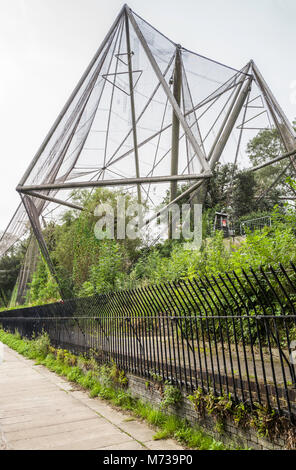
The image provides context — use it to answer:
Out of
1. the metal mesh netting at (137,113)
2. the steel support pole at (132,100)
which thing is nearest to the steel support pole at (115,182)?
the metal mesh netting at (137,113)

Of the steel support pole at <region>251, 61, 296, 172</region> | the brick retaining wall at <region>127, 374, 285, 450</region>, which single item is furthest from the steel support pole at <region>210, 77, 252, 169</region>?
the brick retaining wall at <region>127, 374, 285, 450</region>

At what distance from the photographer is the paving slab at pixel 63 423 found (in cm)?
432

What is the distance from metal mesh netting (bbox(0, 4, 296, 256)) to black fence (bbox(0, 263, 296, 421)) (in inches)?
233

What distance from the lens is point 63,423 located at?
519 cm

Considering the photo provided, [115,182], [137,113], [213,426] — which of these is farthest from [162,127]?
[213,426]

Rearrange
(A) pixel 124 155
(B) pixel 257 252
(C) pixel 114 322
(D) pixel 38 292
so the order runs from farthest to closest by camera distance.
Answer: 1. (D) pixel 38 292
2. (A) pixel 124 155
3. (C) pixel 114 322
4. (B) pixel 257 252

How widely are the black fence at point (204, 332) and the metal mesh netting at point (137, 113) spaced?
5914 millimetres

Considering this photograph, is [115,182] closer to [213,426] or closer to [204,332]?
[204,332]

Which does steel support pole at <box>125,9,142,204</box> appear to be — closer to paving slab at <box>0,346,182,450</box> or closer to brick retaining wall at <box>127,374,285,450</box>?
paving slab at <box>0,346,182,450</box>

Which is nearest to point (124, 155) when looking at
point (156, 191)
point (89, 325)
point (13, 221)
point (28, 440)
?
point (156, 191)

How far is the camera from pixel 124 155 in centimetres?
1580

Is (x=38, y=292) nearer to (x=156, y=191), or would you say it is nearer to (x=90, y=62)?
(x=156, y=191)

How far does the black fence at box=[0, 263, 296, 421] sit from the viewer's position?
3.73m

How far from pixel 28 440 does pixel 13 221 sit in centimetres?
1591
